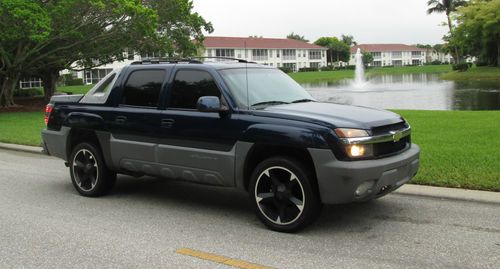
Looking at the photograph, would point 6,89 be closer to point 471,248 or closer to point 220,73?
point 220,73

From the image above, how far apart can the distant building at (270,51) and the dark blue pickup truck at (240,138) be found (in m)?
82.6

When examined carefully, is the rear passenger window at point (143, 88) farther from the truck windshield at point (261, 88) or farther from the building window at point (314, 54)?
the building window at point (314, 54)

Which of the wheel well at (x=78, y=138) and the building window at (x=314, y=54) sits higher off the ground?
the building window at (x=314, y=54)

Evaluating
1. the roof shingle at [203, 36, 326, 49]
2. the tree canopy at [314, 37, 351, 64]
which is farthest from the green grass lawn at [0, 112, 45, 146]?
the tree canopy at [314, 37, 351, 64]

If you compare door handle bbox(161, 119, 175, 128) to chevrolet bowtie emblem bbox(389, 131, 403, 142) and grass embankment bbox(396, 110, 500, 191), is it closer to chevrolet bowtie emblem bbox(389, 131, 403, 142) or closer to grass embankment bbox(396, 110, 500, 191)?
chevrolet bowtie emblem bbox(389, 131, 403, 142)

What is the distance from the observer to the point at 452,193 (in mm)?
6812

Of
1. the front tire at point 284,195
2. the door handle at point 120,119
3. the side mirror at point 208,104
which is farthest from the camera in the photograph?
the door handle at point 120,119

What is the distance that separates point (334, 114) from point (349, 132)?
433 millimetres

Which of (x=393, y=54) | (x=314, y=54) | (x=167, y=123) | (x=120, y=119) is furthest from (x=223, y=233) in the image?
(x=393, y=54)

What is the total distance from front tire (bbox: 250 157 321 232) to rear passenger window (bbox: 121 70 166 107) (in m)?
1.90

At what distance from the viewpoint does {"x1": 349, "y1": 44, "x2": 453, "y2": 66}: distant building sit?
6216 inches

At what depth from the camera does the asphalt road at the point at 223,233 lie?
473 centimetres

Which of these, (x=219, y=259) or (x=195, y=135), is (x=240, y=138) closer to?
(x=195, y=135)

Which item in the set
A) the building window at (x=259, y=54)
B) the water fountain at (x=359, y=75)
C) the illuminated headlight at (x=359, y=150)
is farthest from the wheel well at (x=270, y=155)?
the building window at (x=259, y=54)
